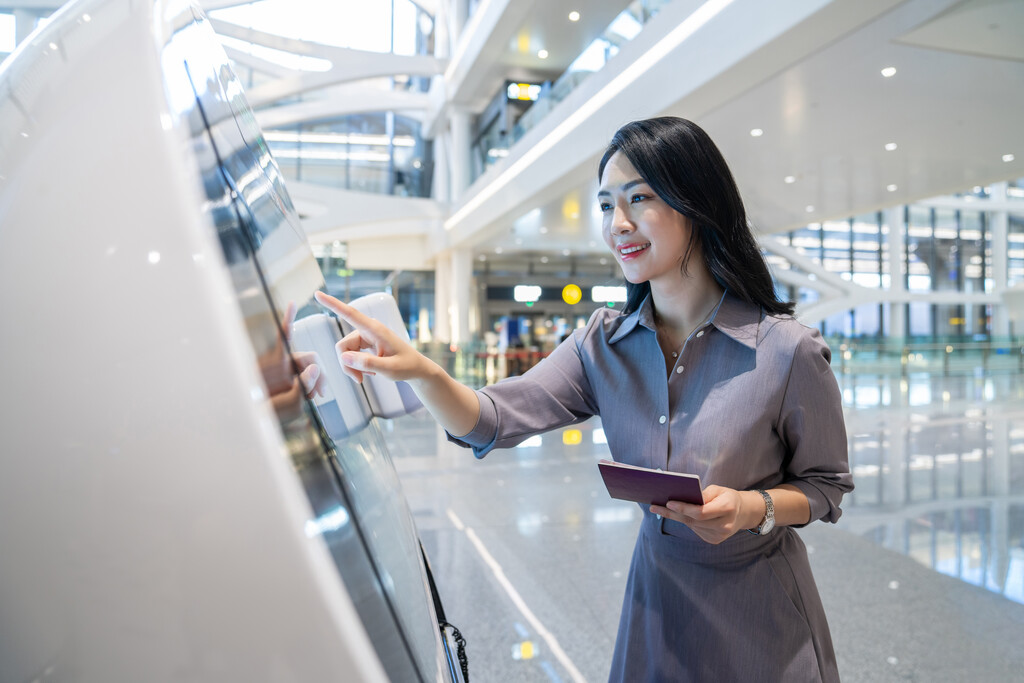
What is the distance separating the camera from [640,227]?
1224 mm

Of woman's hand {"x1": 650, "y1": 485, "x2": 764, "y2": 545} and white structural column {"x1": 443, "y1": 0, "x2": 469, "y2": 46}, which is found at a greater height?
white structural column {"x1": 443, "y1": 0, "x2": 469, "y2": 46}

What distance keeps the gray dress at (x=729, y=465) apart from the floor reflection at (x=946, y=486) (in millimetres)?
2877

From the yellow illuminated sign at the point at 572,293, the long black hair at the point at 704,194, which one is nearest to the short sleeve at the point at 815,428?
the long black hair at the point at 704,194

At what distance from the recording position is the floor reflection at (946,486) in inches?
147

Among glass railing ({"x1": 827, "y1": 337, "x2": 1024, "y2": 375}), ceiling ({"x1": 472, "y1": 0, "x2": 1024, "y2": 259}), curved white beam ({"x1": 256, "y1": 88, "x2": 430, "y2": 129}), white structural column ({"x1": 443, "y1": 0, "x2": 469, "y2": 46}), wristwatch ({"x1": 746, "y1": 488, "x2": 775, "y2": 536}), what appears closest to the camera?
wristwatch ({"x1": 746, "y1": 488, "x2": 775, "y2": 536})

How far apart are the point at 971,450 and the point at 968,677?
5047 mm

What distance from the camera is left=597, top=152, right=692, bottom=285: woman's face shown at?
1213 mm

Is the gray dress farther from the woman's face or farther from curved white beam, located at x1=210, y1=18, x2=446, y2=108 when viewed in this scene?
curved white beam, located at x1=210, y1=18, x2=446, y2=108

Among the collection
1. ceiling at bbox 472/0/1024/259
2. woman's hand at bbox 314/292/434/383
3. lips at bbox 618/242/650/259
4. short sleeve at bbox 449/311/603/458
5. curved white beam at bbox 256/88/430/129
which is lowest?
short sleeve at bbox 449/311/603/458

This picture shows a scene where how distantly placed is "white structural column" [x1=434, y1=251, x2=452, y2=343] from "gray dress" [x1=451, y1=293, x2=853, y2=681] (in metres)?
20.5

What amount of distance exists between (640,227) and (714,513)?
0.52m

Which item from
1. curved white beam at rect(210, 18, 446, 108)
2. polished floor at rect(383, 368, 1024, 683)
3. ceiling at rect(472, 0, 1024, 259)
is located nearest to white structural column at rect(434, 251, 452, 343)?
curved white beam at rect(210, 18, 446, 108)

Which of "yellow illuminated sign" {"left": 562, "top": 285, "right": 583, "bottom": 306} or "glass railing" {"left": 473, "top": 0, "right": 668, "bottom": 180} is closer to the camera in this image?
"glass railing" {"left": 473, "top": 0, "right": 668, "bottom": 180}

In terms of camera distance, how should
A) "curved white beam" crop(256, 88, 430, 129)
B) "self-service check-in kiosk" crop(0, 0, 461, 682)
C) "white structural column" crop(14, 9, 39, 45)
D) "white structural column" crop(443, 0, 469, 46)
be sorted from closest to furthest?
"self-service check-in kiosk" crop(0, 0, 461, 682) < "white structural column" crop(14, 9, 39, 45) < "white structural column" crop(443, 0, 469, 46) < "curved white beam" crop(256, 88, 430, 129)
